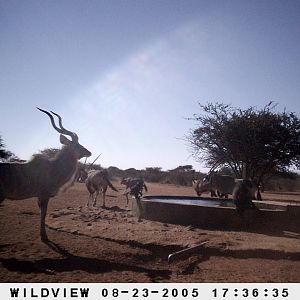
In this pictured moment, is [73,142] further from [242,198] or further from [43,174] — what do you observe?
[242,198]

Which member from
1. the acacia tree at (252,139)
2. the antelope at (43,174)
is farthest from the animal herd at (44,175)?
the acacia tree at (252,139)

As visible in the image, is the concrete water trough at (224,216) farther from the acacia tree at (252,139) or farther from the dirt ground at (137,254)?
the acacia tree at (252,139)

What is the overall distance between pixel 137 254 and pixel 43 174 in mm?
2672

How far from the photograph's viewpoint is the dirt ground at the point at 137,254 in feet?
16.7

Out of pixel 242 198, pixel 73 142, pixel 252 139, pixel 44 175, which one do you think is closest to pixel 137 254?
pixel 44 175

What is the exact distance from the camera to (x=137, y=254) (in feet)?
20.9

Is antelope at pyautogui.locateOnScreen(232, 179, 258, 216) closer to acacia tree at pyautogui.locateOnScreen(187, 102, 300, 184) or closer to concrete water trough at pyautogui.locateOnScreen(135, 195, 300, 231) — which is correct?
concrete water trough at pyautogui.locateOnScreen(135, 195, 300, 231)

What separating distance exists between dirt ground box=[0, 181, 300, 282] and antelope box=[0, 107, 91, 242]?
2.94ft

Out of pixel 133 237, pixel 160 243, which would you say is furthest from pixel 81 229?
pixel 160 243

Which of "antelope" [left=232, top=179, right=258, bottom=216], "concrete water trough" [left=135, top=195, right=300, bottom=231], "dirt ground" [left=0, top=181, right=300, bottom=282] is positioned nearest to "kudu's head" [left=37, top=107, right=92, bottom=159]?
"dirt ground" [left=0, top=181, right=300, bottom=282]

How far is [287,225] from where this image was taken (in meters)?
8.77

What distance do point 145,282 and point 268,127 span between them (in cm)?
1433

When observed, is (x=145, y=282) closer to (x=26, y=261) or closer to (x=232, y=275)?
(x=232, y=275)

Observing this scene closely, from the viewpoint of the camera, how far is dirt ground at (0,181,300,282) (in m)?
5.09
